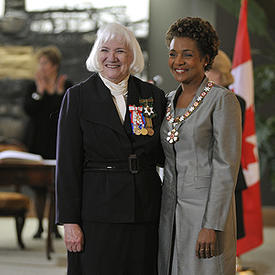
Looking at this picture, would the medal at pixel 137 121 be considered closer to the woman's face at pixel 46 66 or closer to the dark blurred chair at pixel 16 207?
the dark blurred chair at pixel 16 207

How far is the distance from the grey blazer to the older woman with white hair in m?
0.07

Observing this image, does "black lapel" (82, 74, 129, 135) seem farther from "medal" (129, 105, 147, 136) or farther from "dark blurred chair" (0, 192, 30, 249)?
"dark blurred chair" (0, 192, 30, 249)

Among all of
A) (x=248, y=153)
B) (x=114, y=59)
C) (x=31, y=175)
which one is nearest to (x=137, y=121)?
(x=114, y=59)

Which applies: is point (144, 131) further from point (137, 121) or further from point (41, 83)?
point (41, 83)

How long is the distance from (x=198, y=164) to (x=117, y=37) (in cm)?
55

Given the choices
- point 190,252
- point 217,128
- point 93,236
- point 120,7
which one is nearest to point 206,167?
point 217,128

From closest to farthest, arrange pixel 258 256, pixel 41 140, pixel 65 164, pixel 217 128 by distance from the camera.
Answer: pixel 217 128 → pixel 65 164 → pixel 258 256 → pixel 41 140

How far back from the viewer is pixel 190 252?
1969mm

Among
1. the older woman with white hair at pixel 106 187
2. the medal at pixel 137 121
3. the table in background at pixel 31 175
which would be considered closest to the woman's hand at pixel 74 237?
the older woman with white hair at pixel 106 187

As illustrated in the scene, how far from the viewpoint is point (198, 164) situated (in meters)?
1.95

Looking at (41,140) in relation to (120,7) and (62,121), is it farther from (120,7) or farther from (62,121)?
(62,121)

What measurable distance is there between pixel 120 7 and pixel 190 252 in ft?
16.5

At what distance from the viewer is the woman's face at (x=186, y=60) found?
6.58ft

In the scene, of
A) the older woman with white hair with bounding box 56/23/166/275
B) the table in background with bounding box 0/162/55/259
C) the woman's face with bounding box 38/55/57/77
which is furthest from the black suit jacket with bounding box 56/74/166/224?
the woman's face with bounding box 38/55/57/77
